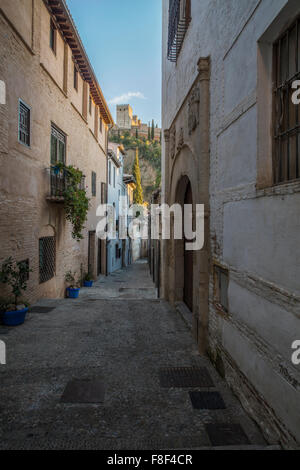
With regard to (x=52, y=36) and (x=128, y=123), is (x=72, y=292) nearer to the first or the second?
(x=52, y=36)

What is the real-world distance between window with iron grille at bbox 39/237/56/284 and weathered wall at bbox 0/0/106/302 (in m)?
0.25

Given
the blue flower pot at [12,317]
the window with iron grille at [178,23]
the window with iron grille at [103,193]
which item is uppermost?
the window with iron grille at [178,23]

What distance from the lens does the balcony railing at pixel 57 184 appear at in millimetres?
9516

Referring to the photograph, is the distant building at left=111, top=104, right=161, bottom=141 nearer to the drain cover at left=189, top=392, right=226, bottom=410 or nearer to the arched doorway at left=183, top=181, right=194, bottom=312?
the arched doorway at left=183, top=181, right=194, bottom=312

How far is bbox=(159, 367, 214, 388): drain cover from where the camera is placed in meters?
4.14

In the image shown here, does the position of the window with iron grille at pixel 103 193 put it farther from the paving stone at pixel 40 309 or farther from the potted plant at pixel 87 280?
the paving stone at pixel 40 309

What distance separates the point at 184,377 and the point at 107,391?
3.69 feet

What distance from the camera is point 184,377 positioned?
4.34 meters

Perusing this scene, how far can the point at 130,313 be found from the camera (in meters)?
7.85

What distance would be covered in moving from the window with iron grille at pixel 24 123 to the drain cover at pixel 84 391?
6216mm

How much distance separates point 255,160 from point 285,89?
71 cm

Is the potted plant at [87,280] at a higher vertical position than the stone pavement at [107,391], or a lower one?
lower

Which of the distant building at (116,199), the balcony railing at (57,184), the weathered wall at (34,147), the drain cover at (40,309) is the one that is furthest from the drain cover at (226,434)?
the distant building at (116,199)

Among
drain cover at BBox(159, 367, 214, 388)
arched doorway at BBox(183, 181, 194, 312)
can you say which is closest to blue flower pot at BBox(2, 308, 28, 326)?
drain cover at BBox(159, 367, 214, 388)
